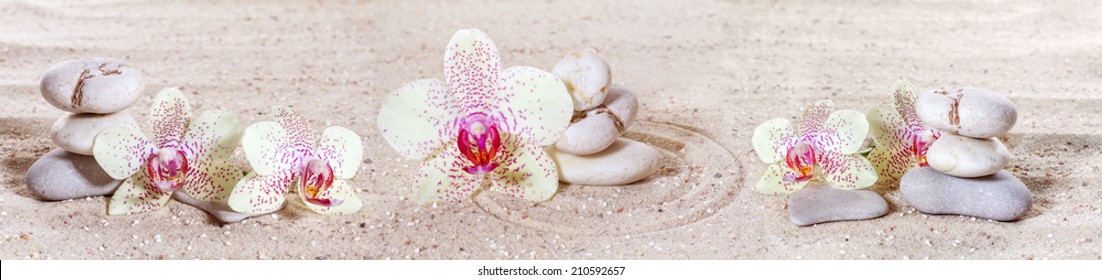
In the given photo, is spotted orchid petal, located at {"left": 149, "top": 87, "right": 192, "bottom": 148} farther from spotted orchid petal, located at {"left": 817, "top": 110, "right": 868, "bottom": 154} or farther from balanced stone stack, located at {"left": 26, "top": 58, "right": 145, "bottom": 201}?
spotted orchid petal, located at {"left": 817, "top": 110, "right": 868, "bottom": 154}

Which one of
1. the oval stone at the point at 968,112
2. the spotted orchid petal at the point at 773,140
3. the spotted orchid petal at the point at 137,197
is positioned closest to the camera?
the oval stone at the point at 968,112

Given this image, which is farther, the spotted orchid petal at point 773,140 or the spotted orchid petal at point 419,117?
the spotted orchid petal at point 773,140

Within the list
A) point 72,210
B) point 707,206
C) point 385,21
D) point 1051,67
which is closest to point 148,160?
point 72,210

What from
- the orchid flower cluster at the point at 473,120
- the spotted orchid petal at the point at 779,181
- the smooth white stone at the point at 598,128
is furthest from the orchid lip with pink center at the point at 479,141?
the spotted orchid petal at the point at 779,181

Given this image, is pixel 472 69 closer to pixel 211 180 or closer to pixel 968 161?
pixel 211 180

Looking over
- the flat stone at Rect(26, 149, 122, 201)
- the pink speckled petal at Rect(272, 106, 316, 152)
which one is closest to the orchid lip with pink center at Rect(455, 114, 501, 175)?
the pink speckled petal at Rect(272, 106, 316, 152)

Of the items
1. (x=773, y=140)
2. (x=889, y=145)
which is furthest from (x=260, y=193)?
(x=889, y=145)

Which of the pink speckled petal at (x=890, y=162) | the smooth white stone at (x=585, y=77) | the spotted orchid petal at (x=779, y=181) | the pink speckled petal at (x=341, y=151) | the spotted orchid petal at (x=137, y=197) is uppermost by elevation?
the smooth white stone at (x=585, y=77)

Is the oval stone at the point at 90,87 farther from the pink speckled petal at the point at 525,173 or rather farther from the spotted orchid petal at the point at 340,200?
the pink speckled petal at the point at 525,173
